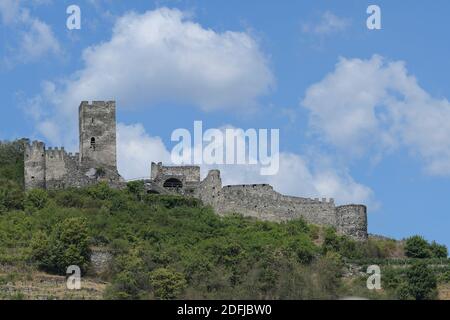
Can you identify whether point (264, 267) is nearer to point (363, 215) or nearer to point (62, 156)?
point (363, 215)

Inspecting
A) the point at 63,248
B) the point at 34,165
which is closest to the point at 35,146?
the point at 34,165

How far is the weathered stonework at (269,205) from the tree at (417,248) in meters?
2.38

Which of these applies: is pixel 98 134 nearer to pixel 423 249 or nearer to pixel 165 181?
pixel 165 181

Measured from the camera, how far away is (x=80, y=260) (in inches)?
2436

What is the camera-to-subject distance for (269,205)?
71125 millimetres

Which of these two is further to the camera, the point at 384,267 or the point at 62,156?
the point at 62,156

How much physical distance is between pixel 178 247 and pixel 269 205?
26.5 feet

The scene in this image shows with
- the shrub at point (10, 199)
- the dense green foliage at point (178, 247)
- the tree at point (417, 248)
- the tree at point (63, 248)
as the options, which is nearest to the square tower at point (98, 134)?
the dense green foliage at point (178, 247)

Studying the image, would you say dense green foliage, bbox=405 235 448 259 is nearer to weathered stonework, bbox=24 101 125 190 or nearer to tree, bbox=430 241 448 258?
tree, bbox=430 241 448 258

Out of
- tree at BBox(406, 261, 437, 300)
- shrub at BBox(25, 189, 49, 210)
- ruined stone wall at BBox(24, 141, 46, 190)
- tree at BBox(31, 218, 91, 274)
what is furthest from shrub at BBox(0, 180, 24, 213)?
tree at BBox(406, 261, 437, 300)

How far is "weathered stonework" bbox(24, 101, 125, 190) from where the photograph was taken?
238ft
